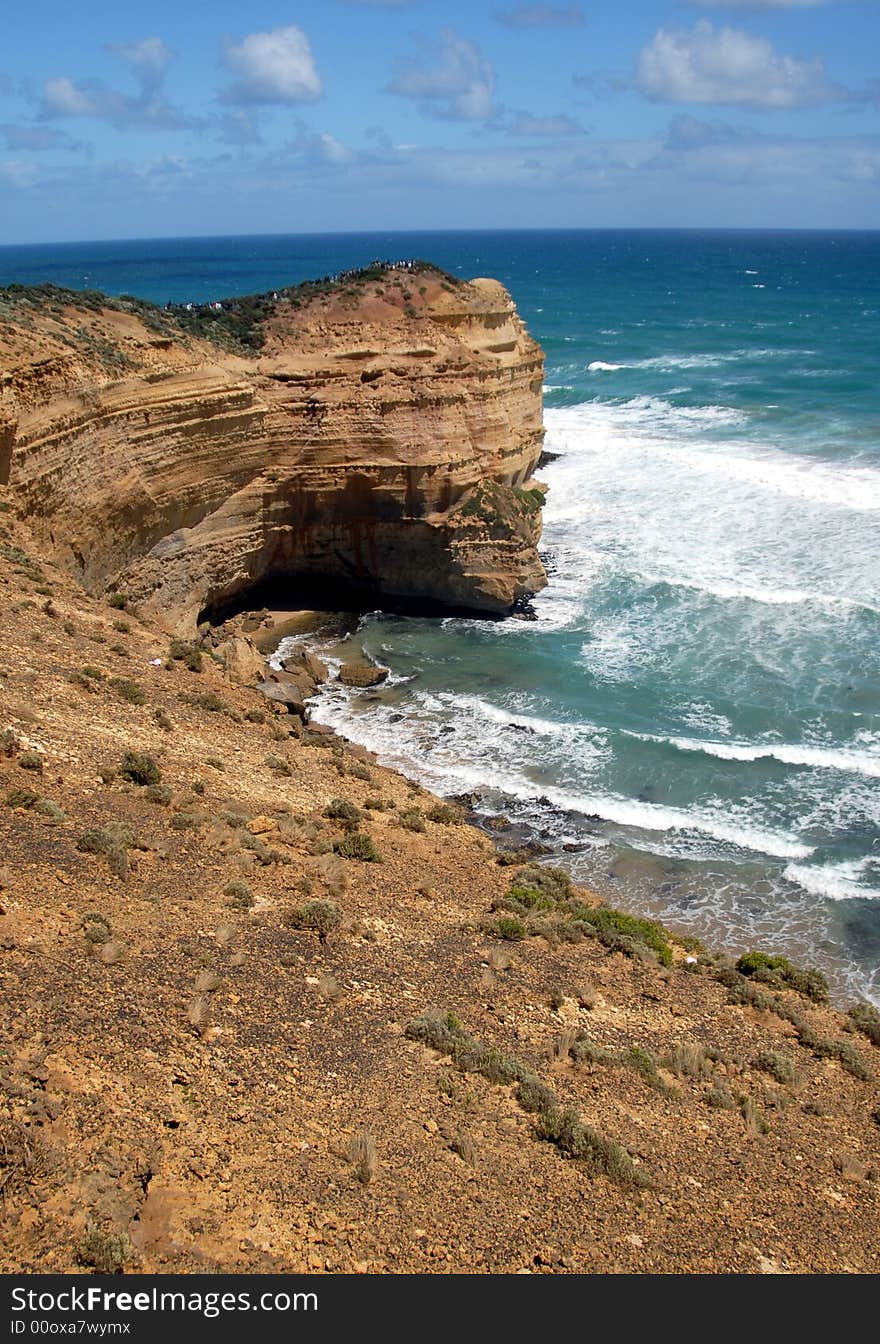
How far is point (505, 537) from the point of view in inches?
1236

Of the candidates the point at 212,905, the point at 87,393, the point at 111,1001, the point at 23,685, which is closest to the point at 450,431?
the point at 87,393

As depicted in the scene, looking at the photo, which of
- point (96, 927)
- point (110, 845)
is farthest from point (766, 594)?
point (96, 927)

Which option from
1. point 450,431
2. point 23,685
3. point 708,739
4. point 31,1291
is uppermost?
point 450,431

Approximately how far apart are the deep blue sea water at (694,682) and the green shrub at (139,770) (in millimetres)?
8279

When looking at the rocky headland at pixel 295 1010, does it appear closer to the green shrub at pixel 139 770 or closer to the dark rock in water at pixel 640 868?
the green shrub at pixel 139 770

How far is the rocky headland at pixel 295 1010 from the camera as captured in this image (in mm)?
8703

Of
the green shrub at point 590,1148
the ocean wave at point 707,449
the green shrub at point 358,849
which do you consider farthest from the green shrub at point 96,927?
the ocean wave at point 707,449

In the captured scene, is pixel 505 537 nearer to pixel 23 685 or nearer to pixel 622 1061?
pixel 23 685

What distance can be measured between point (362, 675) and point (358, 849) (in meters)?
12.6

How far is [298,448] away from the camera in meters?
29.7

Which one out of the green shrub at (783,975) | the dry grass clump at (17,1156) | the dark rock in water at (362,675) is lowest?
the green shrub at (783,975)

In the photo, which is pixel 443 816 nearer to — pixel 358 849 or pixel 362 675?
pixel 358 849

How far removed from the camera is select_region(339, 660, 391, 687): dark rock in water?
27.7m

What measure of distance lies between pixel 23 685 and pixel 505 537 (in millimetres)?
17428
